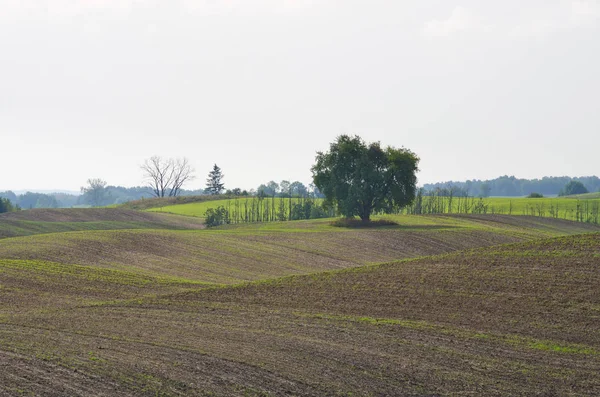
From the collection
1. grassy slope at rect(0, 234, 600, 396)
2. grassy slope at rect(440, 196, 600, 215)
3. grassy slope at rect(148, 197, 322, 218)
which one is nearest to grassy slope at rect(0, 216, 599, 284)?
grassy slope at rect(0, 234, 600, 396)

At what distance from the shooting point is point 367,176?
84938 millimetres

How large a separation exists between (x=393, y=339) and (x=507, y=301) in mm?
8244

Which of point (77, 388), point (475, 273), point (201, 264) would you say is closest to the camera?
point (77, 388)

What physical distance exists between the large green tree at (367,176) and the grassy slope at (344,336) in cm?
4206

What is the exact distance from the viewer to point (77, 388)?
63.9ft

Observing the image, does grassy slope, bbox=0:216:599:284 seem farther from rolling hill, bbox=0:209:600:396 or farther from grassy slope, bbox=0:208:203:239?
grassy slope, bbox=0:208:203:239

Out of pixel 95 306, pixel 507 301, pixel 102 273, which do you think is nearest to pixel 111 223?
pixel 102 273

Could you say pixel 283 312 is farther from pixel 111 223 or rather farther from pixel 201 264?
A: pixel 111 223

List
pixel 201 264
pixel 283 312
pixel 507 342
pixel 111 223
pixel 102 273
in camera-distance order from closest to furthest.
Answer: pixel 507 342
pixel 283 312
pixel 102 273
pixel 201 264
pixel 111 223

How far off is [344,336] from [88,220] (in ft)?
278

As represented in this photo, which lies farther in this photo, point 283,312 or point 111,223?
point 111,223

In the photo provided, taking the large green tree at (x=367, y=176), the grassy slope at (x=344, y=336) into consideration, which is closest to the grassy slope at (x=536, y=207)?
the large green tree at (x=367, y=176)

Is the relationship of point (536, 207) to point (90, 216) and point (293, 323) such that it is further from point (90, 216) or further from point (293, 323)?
point (293, 323)

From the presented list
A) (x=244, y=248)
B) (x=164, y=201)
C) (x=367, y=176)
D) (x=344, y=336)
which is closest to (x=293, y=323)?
(x=344, y=336)
